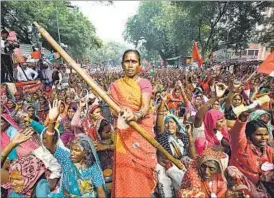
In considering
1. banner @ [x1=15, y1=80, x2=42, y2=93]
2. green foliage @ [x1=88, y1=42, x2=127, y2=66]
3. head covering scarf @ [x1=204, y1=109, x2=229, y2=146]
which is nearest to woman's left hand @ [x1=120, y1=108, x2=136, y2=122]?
green foliage @ [x1=88, y1=42, x2=127, y2=66]

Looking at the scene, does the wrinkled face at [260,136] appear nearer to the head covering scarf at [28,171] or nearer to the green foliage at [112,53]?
the green foliage at [112,53]

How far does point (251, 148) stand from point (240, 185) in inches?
18.5

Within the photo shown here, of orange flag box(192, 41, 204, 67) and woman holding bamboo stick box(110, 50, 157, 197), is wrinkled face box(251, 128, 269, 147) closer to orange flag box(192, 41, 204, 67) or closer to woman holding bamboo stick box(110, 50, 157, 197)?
woman holding bamboo stick box(110, 50, 157, 197)

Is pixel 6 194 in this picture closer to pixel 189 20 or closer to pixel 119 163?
pixel 119 163

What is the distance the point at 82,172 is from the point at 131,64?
3.47 ft

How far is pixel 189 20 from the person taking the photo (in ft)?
18.5

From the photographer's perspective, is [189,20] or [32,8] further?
[32,8]

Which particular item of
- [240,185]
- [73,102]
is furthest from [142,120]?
[73,102]

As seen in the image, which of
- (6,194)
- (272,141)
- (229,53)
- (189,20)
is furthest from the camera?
(229,53)

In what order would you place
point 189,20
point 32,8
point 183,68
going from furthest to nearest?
point 32,8 → point 183,68 → point 189,20

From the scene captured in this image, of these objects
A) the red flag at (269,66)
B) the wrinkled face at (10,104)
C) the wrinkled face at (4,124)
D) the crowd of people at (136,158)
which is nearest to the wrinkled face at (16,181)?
the crowd of people at (136,158)

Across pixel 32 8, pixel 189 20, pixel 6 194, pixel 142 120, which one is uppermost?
pixel 32 8

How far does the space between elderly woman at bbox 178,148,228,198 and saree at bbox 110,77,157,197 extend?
1.39 feet

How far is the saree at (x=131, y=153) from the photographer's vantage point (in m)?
2.79
